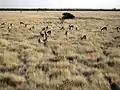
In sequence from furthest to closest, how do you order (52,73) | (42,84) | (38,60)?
(38,60) < (52,73) < (42,84)

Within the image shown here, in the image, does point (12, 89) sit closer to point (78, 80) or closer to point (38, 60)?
point (78, 80)

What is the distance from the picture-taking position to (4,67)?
10.4m

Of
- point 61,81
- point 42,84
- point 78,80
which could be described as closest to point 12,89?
point 42,84

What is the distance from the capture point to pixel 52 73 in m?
9.48

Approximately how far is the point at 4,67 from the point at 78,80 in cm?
375

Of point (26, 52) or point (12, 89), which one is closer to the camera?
point (12, 89)

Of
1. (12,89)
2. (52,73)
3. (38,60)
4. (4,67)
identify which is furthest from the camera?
(38,60)

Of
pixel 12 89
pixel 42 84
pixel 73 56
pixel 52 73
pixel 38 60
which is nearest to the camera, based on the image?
pixel 12 89

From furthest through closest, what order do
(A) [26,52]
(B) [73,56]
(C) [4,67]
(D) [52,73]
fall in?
(A) [26,52]
(B) [73,56]
(C) [4,67]
(D) [52,73]

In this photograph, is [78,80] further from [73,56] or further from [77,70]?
[73,56]

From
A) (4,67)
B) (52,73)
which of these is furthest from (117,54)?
(4,67)

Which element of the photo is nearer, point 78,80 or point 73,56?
point 78,80

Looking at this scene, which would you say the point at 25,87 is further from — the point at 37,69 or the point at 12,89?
the point at 37,69

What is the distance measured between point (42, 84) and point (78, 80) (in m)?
1.43
